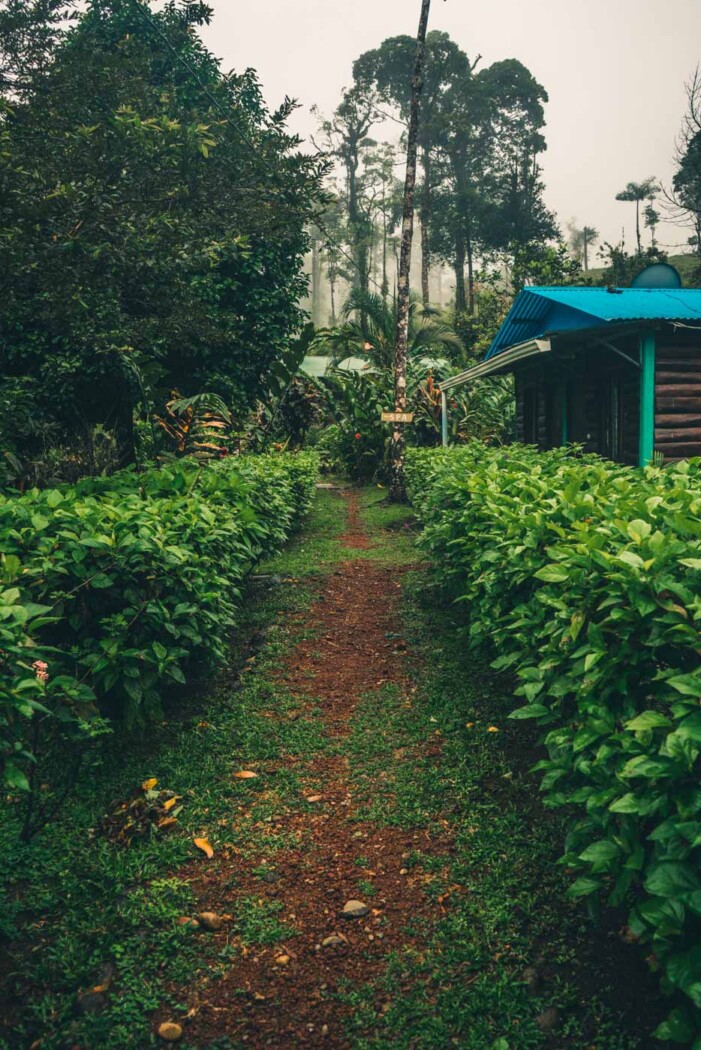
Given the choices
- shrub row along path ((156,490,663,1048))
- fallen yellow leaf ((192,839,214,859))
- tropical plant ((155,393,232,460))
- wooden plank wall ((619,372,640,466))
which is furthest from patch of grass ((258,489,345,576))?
fallen yellow leaf ((192,839,214,859))

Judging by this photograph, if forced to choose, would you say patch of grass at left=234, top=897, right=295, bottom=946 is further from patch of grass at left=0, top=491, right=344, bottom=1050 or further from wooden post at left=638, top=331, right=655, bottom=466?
wooden post at left=638, top=331, right=655, bottom=466

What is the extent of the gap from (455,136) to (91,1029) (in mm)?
46544

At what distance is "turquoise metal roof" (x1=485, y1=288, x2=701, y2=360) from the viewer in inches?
395

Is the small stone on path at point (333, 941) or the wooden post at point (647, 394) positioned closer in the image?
the small stone on path at point (333, 941)

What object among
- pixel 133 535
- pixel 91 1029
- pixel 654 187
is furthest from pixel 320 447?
pixel 654 187

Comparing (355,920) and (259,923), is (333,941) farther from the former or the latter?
(259,923)

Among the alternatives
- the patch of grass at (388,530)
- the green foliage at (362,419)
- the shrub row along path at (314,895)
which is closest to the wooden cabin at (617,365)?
the patch of grass at (388,530)

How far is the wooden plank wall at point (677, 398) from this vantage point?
35.9ft

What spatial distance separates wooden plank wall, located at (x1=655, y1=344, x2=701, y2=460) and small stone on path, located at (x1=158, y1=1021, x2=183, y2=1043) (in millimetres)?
10396

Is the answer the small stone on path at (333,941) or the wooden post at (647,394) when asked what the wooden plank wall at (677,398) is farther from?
the small stone on path at (333,941)

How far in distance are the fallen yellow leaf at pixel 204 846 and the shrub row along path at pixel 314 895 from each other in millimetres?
32

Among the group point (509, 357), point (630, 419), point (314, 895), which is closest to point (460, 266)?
point (509, 357)

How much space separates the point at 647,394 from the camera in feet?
33.9

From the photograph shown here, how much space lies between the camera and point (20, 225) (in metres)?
5.34
